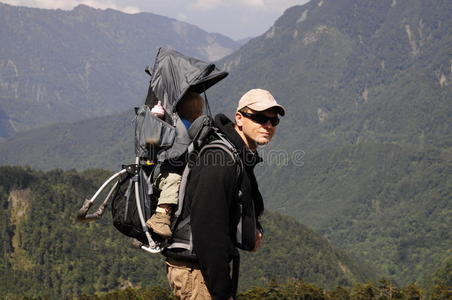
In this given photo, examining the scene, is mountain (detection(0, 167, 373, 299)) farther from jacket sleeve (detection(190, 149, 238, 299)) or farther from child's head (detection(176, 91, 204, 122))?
jacket sleeve (detection(190, 149, 238, 299))

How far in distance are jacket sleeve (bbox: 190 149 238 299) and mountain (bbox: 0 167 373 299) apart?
15332 cm

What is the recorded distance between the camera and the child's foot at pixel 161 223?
8.66 m

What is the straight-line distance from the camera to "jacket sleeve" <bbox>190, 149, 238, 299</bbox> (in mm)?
8055

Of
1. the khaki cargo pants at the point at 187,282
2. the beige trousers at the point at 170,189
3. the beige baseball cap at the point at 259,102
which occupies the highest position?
the beige baseball cap at the point at 259,102

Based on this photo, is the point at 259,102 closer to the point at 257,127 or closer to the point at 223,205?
the point at 257,127

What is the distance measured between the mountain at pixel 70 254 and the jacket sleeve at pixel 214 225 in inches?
6036

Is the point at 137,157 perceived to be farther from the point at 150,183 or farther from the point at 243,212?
the point at 243,212

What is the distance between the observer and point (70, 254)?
175 m

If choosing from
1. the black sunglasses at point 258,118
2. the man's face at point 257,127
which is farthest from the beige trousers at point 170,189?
the black sunglasses at point 258,118

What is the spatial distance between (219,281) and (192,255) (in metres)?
0.68

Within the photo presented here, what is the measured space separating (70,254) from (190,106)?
172 meters

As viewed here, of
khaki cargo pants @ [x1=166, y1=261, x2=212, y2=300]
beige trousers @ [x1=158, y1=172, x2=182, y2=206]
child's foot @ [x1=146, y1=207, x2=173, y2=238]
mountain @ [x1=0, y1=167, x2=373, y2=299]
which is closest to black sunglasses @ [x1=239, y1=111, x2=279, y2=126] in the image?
beige trousers @ [x1=158, y1=172, x2=182, y2=206]

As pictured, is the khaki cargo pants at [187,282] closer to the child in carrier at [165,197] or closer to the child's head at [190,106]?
the child in carrier at [165,197]

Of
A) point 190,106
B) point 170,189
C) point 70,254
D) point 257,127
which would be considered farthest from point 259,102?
point 70,254
